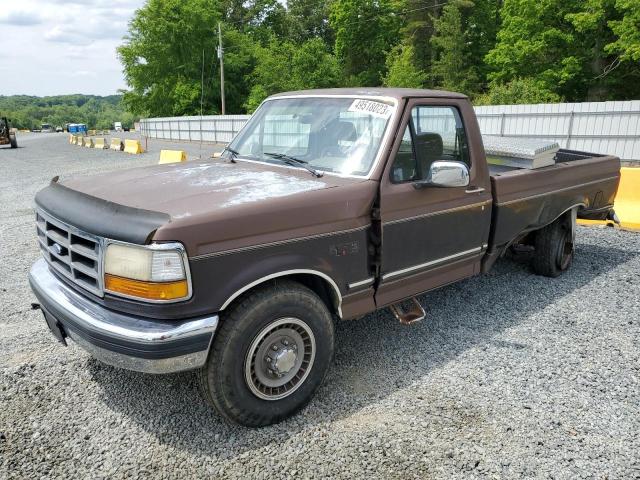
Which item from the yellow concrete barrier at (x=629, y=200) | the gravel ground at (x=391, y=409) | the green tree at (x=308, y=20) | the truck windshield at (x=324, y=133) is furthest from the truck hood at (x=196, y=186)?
the green tree at (x=308, y=20)

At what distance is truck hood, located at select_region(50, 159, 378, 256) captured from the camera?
2.65 metres

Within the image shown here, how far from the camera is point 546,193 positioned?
198 inches

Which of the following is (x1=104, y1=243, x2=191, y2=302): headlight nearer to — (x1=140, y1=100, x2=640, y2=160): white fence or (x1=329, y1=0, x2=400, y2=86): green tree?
(x1=140, y1=100, x2=640, y2=160): white fence

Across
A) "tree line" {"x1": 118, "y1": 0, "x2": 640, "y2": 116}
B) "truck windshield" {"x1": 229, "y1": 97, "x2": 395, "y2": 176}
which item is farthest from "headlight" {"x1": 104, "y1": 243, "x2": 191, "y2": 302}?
"tree line" {"x1": 118, "y1": 0, "x2": 640, "y2": 116}

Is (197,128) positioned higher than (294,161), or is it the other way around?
(294,161)

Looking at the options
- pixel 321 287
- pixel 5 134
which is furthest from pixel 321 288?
pixel 5 134

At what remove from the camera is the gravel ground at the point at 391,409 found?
2.79m

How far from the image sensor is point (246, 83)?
57.4 m

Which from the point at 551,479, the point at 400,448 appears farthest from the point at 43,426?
the point at 551,479

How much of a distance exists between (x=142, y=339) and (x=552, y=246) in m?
4.70

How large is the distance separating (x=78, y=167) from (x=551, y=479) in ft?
65.3

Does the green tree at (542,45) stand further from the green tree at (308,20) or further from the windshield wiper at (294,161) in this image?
the windshield wiper at (294,161)

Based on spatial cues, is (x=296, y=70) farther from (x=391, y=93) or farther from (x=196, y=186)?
(x=196, y=186)

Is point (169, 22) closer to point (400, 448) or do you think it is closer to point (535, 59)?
point (535, 59)
